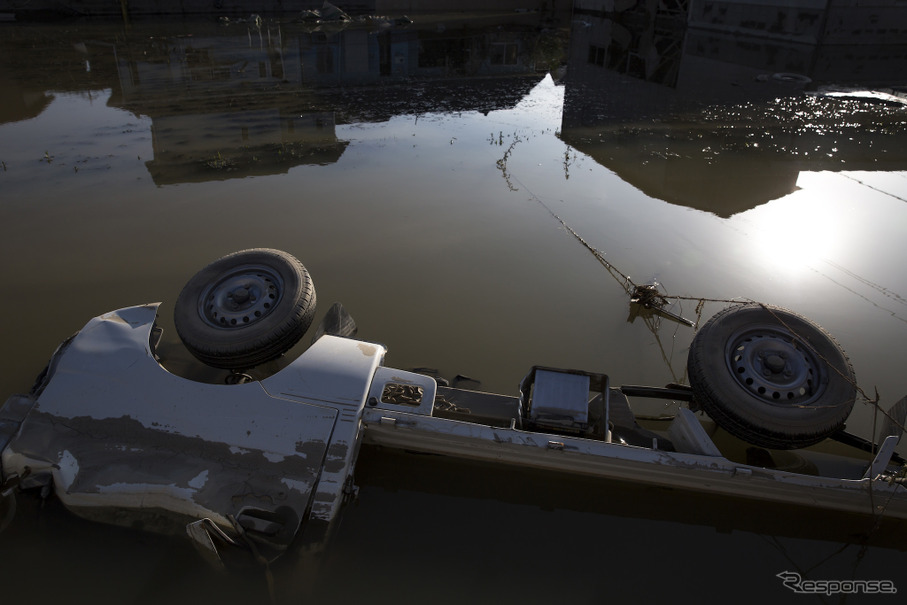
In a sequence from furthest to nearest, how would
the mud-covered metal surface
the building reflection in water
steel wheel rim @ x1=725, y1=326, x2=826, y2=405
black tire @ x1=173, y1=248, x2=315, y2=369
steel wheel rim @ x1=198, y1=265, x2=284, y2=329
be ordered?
the building reflection in water
steel wheel rim @ x1=198, y1=265, x2=284, y2=329
black tire @ x1=173, y1=248, x2=315, y2=369
steel wheel rim @ x1=725, y1=326, x2=826, y2=405
the mud-covered metal surface

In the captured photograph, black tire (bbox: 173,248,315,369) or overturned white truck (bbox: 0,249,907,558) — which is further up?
black tire (bbox: 173,248,315,369)

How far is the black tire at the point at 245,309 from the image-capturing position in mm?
3402

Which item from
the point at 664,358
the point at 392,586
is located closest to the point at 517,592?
the point at 392,586

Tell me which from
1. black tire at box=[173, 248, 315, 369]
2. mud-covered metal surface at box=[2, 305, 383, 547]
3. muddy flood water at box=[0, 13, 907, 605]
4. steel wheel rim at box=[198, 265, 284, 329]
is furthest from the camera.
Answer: steel wheel rim at box=[198, 265, 284, 329]

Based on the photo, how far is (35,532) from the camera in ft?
9.20

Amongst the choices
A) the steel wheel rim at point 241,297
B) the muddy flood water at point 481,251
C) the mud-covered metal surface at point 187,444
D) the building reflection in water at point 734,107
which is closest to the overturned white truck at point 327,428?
the mud-covered metal surface at point 187,444

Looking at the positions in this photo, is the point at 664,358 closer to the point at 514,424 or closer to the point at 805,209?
the point at 514,424

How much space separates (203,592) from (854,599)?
3.23 meters

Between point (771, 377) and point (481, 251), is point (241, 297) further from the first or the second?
point (771, 377)

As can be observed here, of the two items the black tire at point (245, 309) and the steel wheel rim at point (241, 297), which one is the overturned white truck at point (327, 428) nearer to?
the black tire at point (245, 309)

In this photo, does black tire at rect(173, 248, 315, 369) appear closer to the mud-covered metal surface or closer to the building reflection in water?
the mud-covered metal surface

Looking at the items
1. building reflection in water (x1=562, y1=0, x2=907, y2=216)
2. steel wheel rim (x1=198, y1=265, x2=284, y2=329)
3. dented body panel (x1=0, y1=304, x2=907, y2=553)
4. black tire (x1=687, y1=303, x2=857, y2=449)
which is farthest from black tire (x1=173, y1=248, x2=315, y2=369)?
building reflection in water (x1=562, y1=0, x2=907, y2=216)

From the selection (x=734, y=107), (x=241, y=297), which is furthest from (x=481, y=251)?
(x=734, y=107)

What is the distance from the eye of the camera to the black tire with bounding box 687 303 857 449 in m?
3.01
